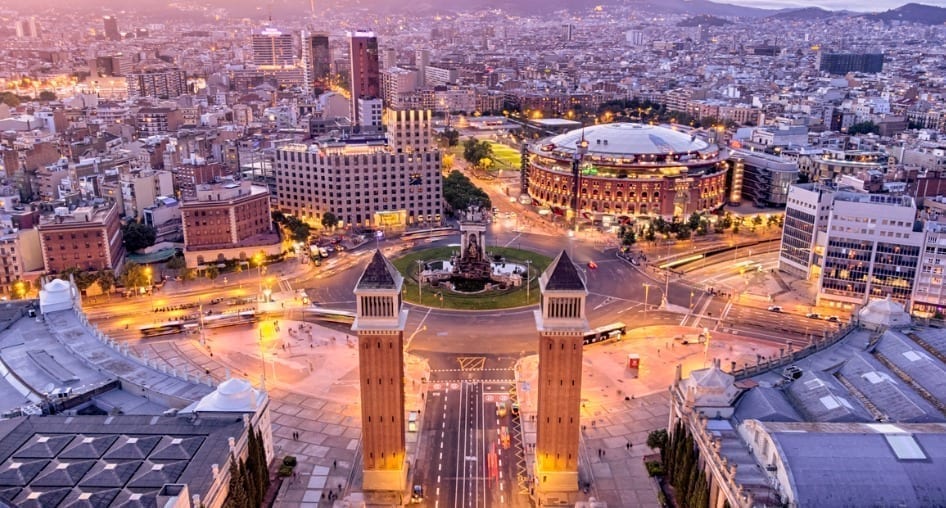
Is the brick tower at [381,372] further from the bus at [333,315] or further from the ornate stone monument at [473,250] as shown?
the ornate stone monument at [473,250]

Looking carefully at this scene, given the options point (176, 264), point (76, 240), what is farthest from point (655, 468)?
point (76, 240)

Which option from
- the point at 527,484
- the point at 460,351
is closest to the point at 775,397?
the point at 527,484

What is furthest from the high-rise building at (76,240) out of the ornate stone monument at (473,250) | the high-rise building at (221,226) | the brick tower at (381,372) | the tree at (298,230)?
the brick tower at (381,372)

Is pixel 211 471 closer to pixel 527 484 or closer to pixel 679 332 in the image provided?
pixel 527 484

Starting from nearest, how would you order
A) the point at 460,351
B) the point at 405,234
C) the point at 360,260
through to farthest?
the point at 460,351 → the point at 360,260 → the point at 405,234

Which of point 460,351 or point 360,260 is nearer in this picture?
point 460,351

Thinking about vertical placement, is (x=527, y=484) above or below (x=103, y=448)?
below

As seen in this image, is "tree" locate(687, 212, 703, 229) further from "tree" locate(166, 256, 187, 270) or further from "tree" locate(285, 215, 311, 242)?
"tree" locate(166, 256, 187, 270)
